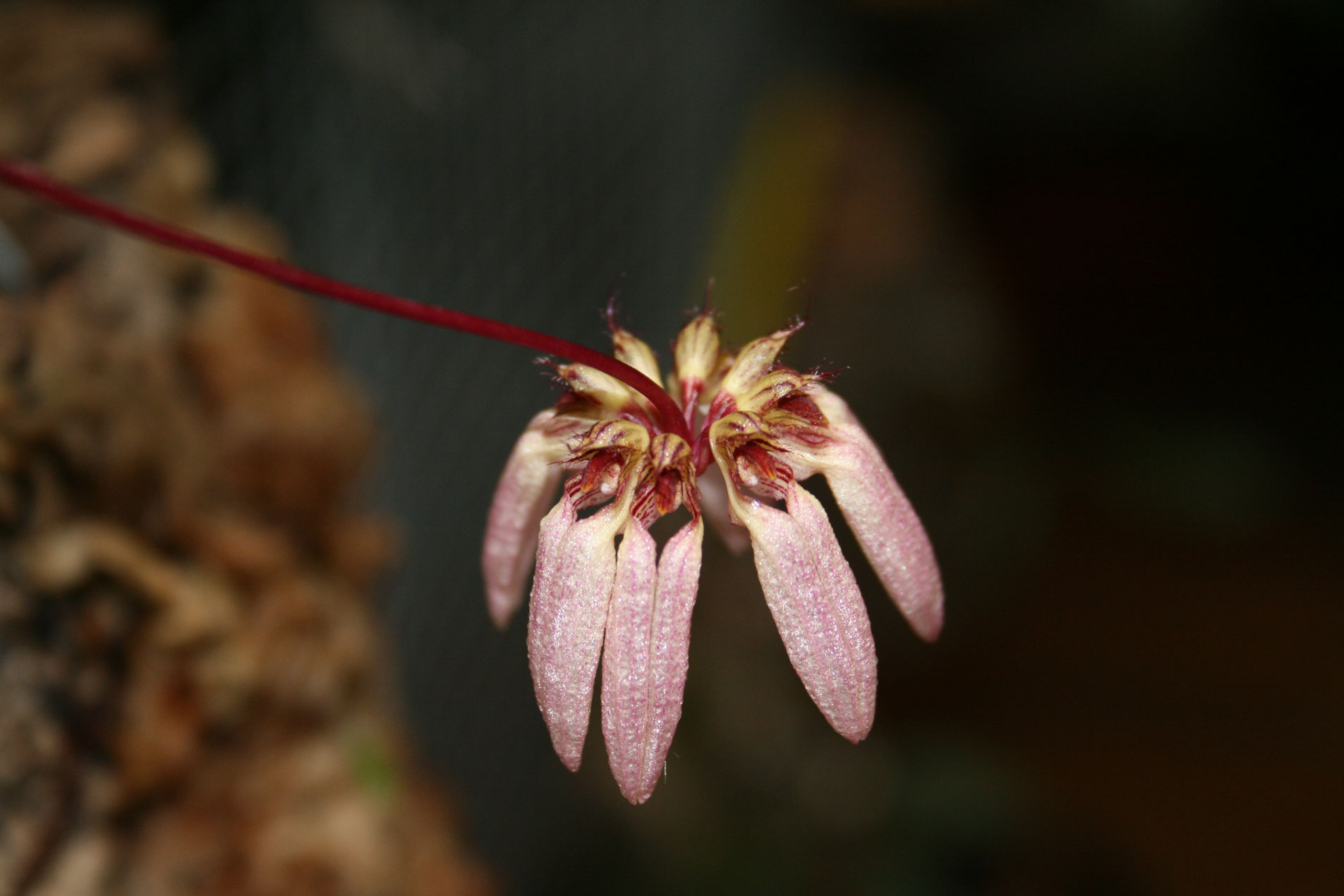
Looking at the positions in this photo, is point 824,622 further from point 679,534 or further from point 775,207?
point 775,207

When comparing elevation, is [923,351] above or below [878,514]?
above

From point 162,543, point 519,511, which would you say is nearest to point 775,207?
point 162,543

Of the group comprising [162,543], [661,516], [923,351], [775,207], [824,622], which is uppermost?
[775,207]

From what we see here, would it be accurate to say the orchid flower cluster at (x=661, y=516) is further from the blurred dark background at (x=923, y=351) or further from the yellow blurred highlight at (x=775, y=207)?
the yellow blurred highlight at (x=775, y=207)

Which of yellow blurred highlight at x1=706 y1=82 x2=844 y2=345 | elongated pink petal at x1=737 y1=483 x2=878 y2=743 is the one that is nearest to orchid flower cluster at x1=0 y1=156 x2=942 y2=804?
elongated pink petal at x1=737 y1=483 x2=878 y2=743

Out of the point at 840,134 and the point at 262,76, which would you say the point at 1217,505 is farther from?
the point at 262,76

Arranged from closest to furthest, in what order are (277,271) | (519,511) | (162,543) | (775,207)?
(277,271) → (519,511) → (162,543) → (775,207)

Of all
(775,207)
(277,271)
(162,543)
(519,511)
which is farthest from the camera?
(775,207)
